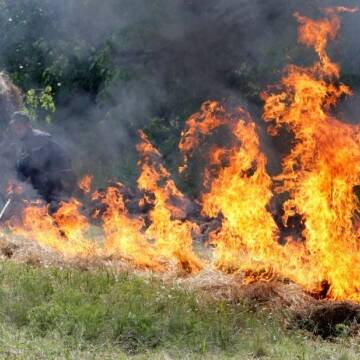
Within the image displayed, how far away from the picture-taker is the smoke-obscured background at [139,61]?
463 inches

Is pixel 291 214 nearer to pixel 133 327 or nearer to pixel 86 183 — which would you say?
pixel 133 327

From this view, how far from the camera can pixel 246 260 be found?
786 cm

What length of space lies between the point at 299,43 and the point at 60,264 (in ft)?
21.1

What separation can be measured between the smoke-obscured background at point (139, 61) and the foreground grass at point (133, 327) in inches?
218

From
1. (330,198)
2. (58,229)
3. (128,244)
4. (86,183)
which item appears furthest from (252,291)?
(86,183)

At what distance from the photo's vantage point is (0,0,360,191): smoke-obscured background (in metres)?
11.8

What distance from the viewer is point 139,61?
14070 millimetres

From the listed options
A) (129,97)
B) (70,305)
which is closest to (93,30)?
(129,97)

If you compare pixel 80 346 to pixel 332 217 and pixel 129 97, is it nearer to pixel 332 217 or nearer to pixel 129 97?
pixel 332 217

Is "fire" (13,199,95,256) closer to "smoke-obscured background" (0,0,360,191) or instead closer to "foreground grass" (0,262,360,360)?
"foreground grass" (0,262,360,360)

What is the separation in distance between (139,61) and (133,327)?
8.90 meters

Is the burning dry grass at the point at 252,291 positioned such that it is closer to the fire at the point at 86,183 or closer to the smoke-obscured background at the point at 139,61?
the smoke-obscured background at the point at 139,61

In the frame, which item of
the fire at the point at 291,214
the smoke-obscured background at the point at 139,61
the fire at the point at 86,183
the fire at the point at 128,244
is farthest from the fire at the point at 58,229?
the smoke-obscured background at the point at 139,61

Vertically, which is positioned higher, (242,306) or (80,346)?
(80,346)
